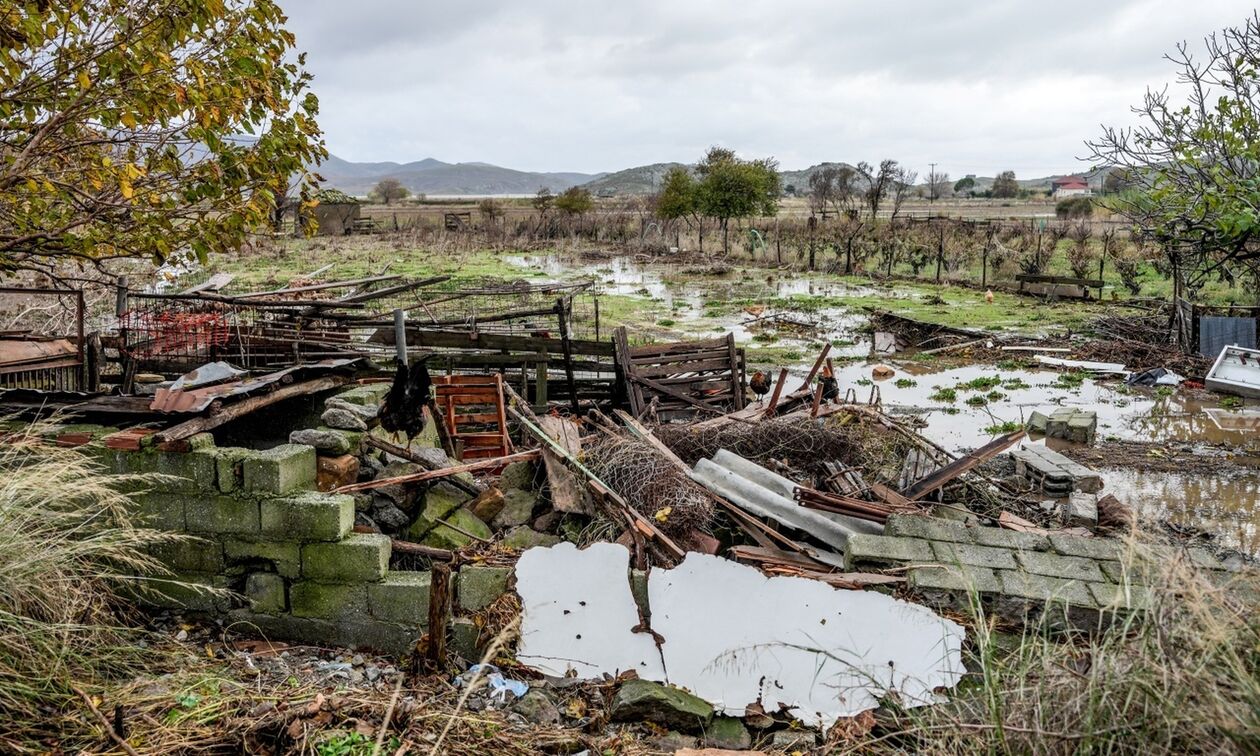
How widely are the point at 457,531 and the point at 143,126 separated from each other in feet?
11.9

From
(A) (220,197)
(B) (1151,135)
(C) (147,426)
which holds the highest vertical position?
(B) (1151,135)

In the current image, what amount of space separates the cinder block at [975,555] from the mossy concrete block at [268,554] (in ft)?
12.2

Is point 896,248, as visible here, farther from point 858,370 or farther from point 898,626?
point 898,626

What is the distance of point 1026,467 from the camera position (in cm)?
768

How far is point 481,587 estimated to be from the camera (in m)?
4.88

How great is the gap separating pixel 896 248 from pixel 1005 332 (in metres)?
14.1

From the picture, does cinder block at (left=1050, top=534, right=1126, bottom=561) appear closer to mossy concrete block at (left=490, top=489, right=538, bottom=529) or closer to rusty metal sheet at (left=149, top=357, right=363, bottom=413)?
mossy concrete block at (left=490, top=489, right=538, bottom=529)

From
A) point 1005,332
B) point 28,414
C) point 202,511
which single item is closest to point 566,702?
point 202,511

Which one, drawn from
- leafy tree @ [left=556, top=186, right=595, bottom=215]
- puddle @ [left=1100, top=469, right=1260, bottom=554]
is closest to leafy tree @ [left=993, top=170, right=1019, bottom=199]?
leafy tree @ [left=556, top=186, right=595, bottom=215]

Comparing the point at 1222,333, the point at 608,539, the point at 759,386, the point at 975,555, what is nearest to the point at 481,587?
the point at 608,539

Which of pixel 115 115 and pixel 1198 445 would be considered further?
pixel 1198 445

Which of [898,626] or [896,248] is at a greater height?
[896,248]

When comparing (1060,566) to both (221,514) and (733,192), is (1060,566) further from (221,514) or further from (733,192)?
(733,192)

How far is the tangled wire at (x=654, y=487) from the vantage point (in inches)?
211
